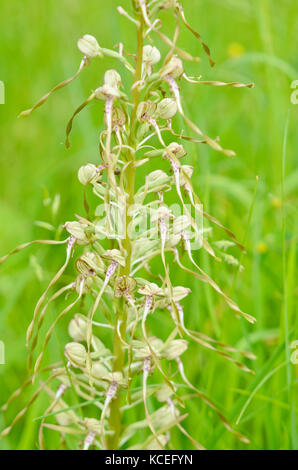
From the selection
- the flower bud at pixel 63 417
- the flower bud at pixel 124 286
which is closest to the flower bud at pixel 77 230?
the flower bud at pixel 124 286

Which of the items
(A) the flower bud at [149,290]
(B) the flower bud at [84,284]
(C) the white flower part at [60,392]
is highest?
(B) the flower bud at [84,284]

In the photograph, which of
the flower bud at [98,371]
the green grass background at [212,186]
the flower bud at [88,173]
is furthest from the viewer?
the green grass background at [212,186]

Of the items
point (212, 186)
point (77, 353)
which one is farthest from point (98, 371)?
point (212, 186)

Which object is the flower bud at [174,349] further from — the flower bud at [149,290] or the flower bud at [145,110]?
the flower bud at [145,110]

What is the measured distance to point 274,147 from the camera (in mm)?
3139

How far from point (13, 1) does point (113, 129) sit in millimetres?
4026

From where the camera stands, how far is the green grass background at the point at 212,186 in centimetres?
204

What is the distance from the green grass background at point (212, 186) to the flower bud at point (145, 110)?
Answer: 0.26m

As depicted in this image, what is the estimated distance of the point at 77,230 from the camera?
1.53m

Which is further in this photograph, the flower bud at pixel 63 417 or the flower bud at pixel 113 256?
the flower bud at pixel 63 417

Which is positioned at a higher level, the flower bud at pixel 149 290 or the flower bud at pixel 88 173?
the flower bud at pixel 88 173

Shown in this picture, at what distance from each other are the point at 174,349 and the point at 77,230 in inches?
16.4

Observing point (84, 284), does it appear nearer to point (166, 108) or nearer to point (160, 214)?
point (160, 214)

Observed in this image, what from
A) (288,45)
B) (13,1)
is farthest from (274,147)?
(13,1)
